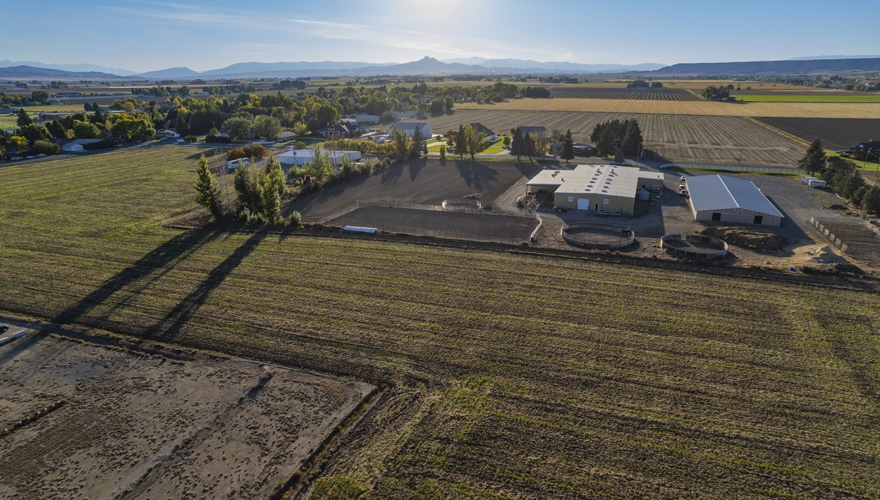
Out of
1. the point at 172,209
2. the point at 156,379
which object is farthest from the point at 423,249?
the point at 172,209

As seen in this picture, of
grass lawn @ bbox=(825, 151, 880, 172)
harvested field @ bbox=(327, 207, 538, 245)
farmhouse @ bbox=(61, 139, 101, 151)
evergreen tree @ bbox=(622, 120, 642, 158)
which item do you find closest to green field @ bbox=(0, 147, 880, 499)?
harvested field @ bbox=(327, 207, 538, 245)

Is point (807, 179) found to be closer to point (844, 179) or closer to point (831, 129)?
point (844, 179)

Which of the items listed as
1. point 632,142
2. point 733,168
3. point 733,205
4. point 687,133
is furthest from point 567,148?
point 687,133

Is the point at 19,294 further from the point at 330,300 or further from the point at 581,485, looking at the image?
the point at 581,485

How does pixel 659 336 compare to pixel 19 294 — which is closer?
pixel 659 336

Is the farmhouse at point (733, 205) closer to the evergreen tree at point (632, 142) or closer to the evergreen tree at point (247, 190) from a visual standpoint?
the evergreen tree at point (632, 142)

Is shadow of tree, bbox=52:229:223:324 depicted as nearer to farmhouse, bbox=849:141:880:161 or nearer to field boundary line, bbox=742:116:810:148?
farmhouse, bbox=849:141:880:161
